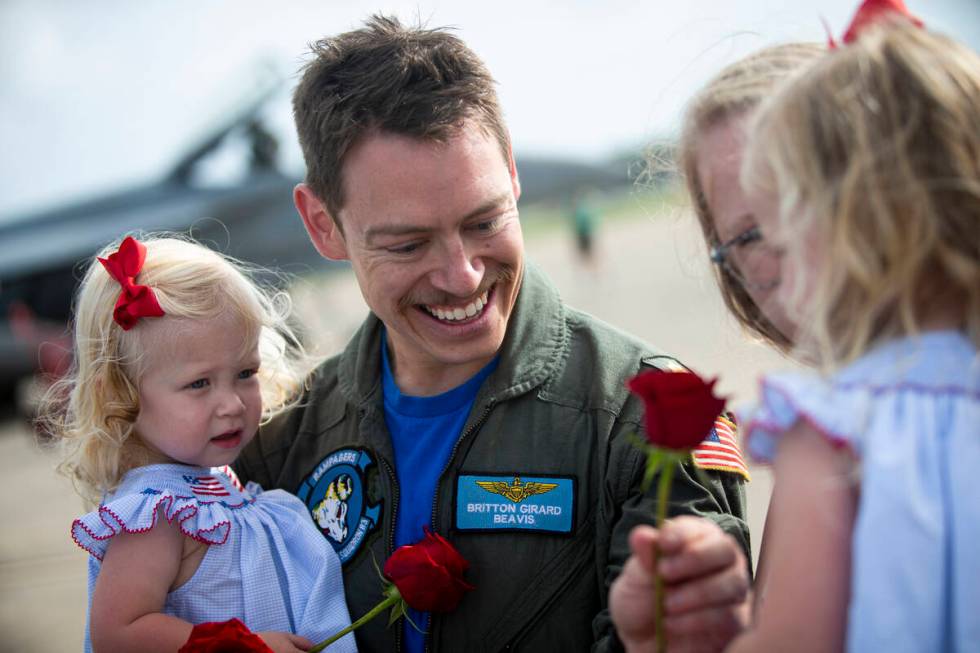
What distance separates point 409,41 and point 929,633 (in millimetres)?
1847

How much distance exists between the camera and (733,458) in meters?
2.07

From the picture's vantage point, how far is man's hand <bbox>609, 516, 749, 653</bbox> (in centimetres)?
132

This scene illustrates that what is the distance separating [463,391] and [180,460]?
77cm

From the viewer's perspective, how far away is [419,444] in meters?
2.34

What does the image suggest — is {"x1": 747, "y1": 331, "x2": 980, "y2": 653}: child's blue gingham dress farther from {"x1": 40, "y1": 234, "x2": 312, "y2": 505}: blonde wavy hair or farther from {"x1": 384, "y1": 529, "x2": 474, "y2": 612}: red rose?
{"x1": 40, "y1": 234, "x2": 312, "y2": 505}: blonde wavy hair

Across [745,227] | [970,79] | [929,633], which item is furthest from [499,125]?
[929,633]

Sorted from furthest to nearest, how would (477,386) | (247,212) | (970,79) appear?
(247,212) → (477,386) → (970,79)

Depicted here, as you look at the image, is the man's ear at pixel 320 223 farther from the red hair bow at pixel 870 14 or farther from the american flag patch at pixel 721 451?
the red hair bow at pixel 870 14

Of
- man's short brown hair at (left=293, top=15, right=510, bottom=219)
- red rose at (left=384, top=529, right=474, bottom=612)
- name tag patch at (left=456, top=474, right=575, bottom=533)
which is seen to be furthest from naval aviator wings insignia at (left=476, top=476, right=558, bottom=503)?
man's short brown hair at (left=293, top=15, right=510, bottom=219)

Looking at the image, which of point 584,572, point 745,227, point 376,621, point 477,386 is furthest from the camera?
point 477,386

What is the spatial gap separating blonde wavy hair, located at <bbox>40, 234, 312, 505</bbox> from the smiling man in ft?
1.20

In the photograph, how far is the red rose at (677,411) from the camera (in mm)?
1202

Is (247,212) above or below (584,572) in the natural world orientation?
above

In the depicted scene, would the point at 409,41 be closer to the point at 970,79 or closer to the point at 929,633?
the point at 970,79
